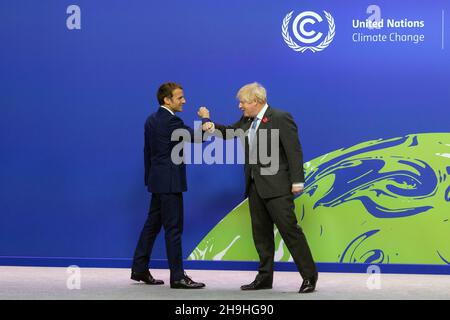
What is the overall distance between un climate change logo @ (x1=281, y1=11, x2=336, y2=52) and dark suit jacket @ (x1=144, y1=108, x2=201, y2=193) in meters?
1.28

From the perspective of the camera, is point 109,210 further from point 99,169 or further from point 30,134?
point 30,134

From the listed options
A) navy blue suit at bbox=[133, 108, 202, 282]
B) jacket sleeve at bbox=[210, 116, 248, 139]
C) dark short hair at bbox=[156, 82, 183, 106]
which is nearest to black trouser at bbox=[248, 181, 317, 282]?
jacket sleeve at bbox=[210, 116, 248, 139]

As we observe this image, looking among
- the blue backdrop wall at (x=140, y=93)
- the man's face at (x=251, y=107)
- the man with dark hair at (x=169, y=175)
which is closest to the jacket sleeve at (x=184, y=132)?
the man with dark hair at (x=169, y=175)

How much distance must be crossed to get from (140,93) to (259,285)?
1.92m

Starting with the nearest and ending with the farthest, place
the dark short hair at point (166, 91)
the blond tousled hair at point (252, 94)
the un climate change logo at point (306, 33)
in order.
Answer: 1. the blond tousled hair at point (252, 94)
2. the dark short hair at point (166, 91)
3. the un climate change logo at point (306, 33)

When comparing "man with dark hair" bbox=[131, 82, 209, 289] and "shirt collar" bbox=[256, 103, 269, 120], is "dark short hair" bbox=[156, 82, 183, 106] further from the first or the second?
"shirt collar" bbox=[256, 103, 269, 120]

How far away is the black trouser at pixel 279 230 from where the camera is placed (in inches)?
205

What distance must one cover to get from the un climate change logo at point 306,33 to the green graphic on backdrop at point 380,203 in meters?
0.86

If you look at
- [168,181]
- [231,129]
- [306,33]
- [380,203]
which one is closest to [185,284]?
[168,181]

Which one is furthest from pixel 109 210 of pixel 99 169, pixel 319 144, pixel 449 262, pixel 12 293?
pixel 449 262

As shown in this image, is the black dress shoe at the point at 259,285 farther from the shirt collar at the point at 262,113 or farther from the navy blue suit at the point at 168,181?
the shirt collar at the point at 262,113

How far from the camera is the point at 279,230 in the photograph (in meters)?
5.29

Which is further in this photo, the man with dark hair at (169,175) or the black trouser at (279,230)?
the man with dark hair at (169,175)

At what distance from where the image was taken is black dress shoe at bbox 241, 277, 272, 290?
5.43 meters
